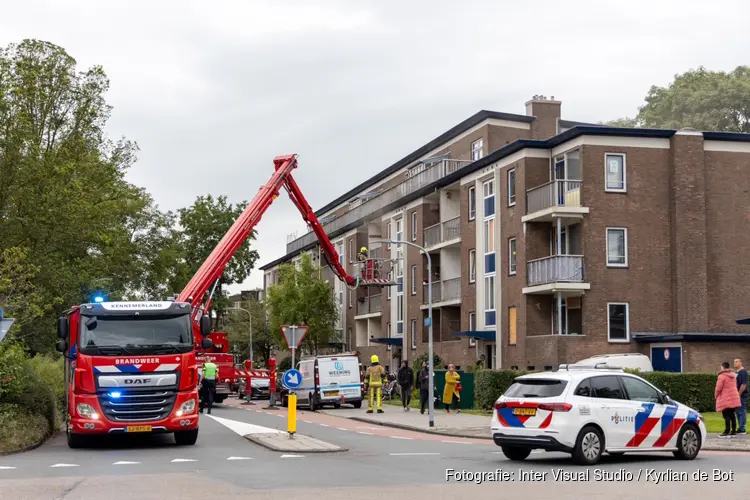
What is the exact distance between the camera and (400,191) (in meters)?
58.4

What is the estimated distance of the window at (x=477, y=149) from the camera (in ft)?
169

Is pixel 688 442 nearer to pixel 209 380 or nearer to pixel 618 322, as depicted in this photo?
pixel 209 380

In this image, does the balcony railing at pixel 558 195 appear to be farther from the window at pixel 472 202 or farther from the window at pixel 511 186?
the window at pixel 472 202

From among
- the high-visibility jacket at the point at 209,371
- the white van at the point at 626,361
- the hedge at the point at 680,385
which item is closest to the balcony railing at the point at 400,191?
the white van at the point at 626,361

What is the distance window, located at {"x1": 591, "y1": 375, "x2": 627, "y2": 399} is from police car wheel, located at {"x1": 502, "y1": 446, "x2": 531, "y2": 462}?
5.41 feet

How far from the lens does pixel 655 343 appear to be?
39.6m

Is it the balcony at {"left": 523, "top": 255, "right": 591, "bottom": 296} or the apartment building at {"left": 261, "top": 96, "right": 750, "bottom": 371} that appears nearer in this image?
the balcony at {"left": 523, "top": 255, "right": 591, "bottom": 296}

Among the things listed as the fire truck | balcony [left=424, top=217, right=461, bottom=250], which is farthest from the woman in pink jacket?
balcony [left=424, top=217, right=461, bottom=250]

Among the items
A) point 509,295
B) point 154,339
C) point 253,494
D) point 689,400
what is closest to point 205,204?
point 509,295

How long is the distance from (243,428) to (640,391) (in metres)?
12.4

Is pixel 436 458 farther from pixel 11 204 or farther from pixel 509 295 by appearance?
pixel 509 295

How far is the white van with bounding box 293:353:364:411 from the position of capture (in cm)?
3878

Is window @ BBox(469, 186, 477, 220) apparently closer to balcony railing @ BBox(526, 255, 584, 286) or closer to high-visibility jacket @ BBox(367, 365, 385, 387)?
balcony railing @ BBox(526, 255, 584, 286)

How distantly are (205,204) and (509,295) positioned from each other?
4436cm
